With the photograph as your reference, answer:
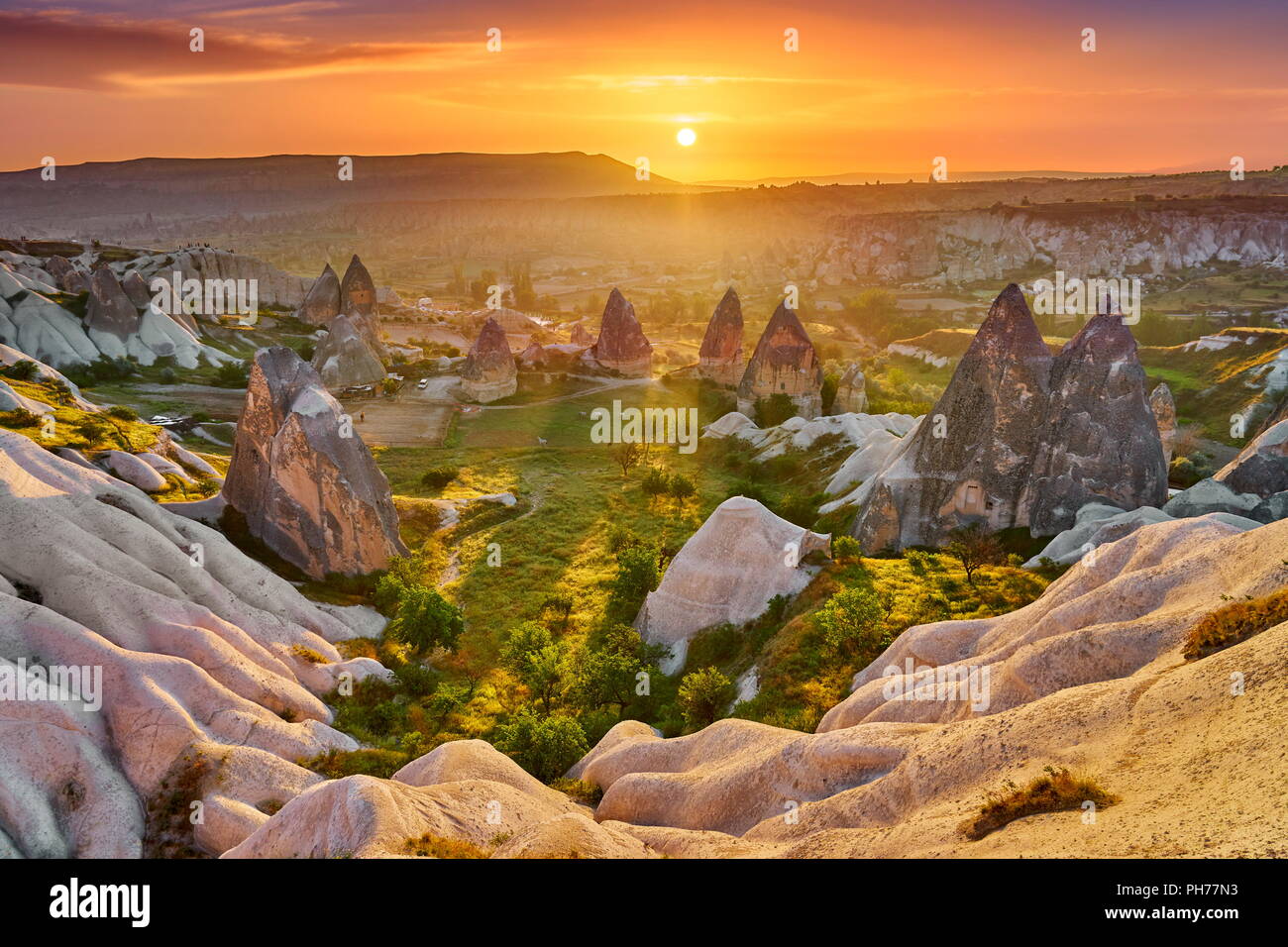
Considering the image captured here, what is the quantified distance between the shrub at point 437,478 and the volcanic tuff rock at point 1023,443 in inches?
955

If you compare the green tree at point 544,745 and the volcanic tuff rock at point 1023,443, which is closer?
the green tree at point 544,745

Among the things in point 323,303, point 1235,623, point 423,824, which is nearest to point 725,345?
point 323,303

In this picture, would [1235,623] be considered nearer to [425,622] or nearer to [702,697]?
[702,697]

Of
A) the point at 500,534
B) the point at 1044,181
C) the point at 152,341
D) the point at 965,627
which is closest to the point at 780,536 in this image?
the point at 965,627

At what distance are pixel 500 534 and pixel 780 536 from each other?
616 inches

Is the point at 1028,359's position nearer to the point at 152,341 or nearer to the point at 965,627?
the point at 965,627

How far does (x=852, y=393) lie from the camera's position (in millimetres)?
57594

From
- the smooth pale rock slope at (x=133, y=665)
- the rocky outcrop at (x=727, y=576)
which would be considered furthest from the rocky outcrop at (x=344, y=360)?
the rocky outcrop at (x=727, y=576)

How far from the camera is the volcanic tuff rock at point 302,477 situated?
3016 centimetres

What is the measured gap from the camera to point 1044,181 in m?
197

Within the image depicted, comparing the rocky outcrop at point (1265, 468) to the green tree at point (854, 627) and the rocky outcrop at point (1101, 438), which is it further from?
the green tree at point (854, 627)

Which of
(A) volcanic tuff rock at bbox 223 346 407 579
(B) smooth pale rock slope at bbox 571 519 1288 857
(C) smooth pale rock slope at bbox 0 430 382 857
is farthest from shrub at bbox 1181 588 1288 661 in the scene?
(A) volcanic tuff rock at bbox 223 346 407 579

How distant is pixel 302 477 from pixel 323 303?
204 feet

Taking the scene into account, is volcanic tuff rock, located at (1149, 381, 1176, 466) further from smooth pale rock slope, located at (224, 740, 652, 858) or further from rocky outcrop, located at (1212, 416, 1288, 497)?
smooth pale rock slope, located at (224, 740, 652, 858)
